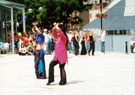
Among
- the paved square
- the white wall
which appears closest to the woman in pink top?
the paved square

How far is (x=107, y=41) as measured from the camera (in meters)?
35.0

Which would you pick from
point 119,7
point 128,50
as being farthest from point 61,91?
point 119,7

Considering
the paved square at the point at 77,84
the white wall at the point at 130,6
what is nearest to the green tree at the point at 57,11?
the white wall at the point at 130,6

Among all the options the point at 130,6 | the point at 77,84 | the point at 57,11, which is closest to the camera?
the point at 77,84

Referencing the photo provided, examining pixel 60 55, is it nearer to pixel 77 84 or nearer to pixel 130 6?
pixel 77 84

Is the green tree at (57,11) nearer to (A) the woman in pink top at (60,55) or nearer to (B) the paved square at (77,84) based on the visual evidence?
(B) the paved square at (77,84)

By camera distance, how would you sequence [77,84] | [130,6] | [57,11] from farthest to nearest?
[57,11] → [130,6] → [77,84]

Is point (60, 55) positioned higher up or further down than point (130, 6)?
further down

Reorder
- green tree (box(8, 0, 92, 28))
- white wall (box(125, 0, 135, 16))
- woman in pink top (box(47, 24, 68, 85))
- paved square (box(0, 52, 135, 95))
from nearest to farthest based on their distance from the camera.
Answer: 1. paved square (box(0, 52, 135, 95))
2. woman in pink top (box(47, 24, 68, 85))
3. white wall (box(125, 0, 135, 16))
4. green tree (box(8, 0, 92, 28))

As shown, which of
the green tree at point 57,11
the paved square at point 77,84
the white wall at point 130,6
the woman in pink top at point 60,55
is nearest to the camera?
the paved square at point 77,84

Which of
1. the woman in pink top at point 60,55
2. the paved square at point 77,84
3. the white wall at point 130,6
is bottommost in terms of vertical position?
the paved square at point 77,84

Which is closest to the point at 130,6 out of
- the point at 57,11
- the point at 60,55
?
the point at 57,11

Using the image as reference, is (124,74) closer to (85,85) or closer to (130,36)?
(85,85)

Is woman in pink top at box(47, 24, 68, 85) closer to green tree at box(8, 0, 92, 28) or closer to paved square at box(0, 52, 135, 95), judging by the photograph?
paved square at box(0, 52, 135, 95)
